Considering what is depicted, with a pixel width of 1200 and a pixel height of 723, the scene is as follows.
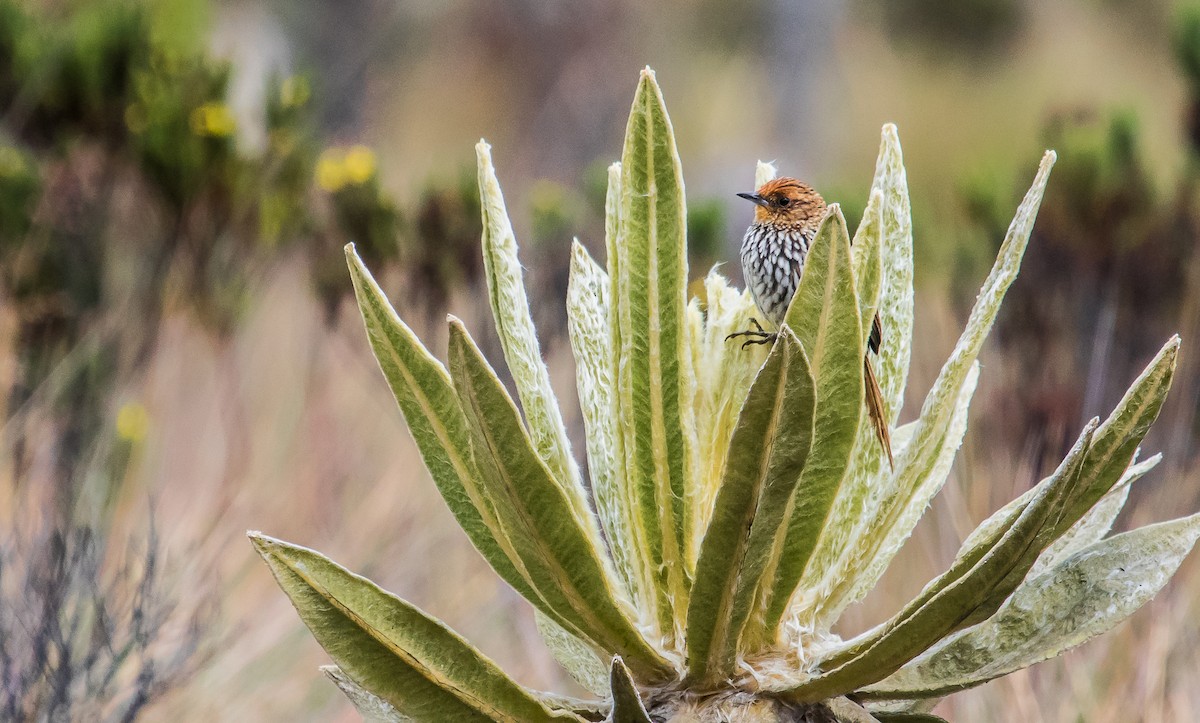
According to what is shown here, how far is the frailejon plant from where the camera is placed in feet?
1.86

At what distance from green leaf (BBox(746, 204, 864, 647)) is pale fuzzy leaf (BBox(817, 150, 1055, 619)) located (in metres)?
0.06

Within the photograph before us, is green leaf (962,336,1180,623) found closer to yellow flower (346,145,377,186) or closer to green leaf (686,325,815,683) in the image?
green leaf (686,325,815,683)

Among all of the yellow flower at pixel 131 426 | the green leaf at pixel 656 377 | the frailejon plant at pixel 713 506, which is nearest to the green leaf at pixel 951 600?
the frailejon plant at pixel 713 506

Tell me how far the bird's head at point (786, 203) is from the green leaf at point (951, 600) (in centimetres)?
35

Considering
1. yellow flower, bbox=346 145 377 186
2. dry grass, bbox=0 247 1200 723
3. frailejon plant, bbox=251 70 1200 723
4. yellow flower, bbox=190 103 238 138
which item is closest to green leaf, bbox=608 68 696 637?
frailejon plant, bbox=251 70 1200 723

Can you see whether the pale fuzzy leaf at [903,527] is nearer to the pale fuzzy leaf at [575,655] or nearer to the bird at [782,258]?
the bird at [782,258]

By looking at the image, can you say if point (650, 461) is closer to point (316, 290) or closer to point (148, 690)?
point (148, 690)

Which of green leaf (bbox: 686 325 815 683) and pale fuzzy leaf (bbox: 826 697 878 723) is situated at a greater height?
green leaf (bbox: 686 325 815 683)

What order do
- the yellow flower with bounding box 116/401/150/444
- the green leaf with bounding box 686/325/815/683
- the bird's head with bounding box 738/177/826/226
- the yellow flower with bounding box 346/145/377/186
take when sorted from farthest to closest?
the yellow flower with bounding box 346/145/377/186 → the yellow flower with bounding box 116/401/150/444 → the bird's head with bounding box 738/177/826/226 → the green leaf with bounding box 686/325/815/683

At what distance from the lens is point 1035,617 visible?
603 mm

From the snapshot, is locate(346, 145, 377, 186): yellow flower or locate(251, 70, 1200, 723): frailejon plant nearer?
locate(251, 70, 1200, 723): frailejon plant

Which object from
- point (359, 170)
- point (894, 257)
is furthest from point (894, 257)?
point (359, 170)

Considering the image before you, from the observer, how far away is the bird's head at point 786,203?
35.0 inches

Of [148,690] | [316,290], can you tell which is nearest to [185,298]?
[316,290]
